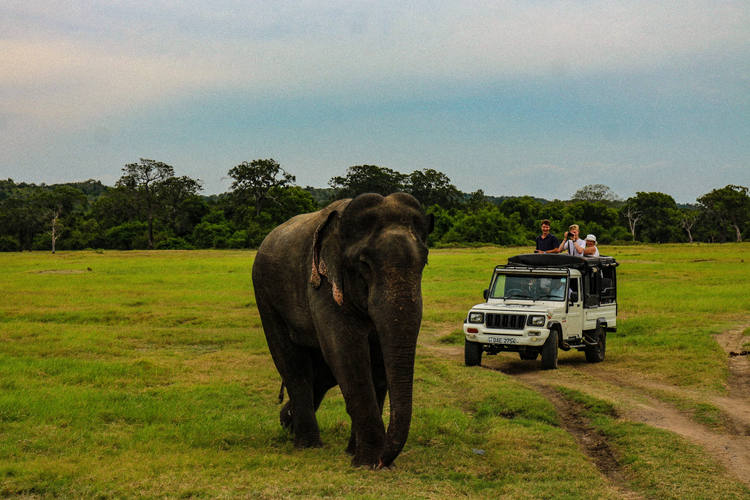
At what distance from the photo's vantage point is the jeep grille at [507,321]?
14.8 m

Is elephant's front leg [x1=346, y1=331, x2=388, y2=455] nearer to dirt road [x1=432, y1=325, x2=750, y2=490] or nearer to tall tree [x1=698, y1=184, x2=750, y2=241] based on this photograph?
dirt road [x1=432, y1=325, x2=750, y2=490]

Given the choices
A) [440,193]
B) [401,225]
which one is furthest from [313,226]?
[440,193]

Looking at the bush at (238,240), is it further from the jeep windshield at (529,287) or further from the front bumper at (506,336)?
the front bumper at (506,336)

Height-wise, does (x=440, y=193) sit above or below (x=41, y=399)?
above

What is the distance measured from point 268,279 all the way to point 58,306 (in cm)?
1974

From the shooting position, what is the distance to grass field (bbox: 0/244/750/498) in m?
7.14

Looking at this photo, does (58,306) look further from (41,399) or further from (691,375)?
(691,375)

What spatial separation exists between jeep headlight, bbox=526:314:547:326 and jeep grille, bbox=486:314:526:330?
0.39ft

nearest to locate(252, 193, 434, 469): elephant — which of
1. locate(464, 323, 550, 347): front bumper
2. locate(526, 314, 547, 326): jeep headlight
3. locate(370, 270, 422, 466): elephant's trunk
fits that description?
locate(370, 270, 422, 466): elephant's trunk

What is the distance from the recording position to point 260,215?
293ft

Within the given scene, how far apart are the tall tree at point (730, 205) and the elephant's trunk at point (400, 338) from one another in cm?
10566

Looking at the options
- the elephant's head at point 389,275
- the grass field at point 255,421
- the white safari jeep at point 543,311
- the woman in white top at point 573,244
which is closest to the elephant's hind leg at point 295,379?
the grass field at point 255,421

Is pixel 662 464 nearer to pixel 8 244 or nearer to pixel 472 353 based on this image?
pixel 472 353

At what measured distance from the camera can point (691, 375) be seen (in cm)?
1393
